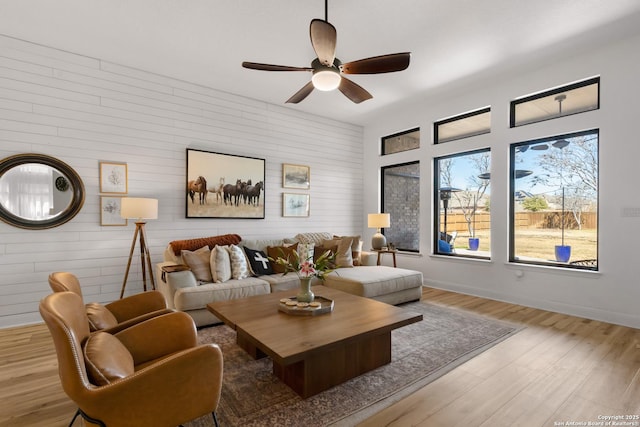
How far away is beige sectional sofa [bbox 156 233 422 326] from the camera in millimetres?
3367

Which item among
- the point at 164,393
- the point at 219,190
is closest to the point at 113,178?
the point at 219,190

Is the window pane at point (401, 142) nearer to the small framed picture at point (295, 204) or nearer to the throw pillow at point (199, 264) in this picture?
the small framed picture at point (295, 204)

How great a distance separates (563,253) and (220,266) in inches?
173

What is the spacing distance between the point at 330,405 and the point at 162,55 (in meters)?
4.16

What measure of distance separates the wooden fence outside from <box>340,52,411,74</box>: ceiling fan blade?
121 inches

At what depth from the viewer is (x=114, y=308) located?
231 cm

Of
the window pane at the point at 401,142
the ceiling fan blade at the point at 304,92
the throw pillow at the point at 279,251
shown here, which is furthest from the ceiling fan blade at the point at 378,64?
the window pane at the point at 401,142

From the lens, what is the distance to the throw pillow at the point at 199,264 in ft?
12.0

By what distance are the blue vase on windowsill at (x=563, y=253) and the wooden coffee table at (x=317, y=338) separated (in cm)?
289

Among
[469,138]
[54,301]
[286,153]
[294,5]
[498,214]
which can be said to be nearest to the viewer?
[54,301]

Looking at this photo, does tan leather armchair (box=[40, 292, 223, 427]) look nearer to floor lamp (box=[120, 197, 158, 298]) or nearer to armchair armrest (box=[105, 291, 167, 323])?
armchair armrest (box=[105, 291, 167, 323])

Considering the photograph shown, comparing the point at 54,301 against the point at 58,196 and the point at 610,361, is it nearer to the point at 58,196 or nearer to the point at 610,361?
the point at 58,196

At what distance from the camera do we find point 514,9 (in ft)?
9.57

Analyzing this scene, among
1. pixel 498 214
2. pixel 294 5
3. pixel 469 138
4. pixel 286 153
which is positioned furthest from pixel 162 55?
pixel 498 214
